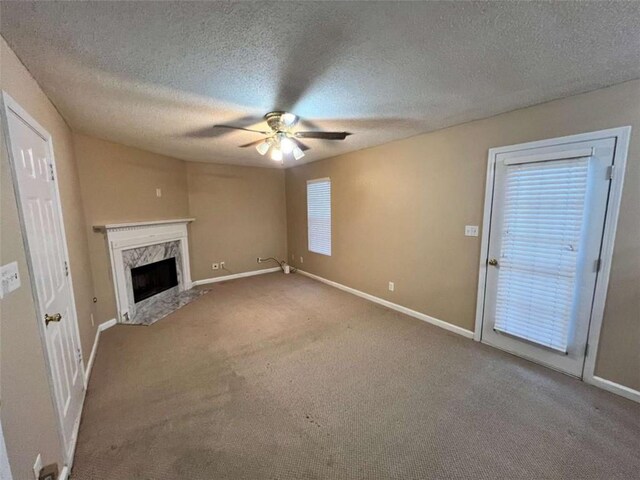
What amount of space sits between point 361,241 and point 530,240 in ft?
7.14

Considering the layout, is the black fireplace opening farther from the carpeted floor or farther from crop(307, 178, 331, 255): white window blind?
crop(307, 178, 331, 255): white window blind

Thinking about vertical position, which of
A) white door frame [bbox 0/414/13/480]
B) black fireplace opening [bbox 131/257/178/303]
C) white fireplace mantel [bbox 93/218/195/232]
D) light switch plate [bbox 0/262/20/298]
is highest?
white fireplace mantel [bbox 93/218/195/232]

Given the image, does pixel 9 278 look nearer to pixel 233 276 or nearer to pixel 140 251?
pixel 140 251

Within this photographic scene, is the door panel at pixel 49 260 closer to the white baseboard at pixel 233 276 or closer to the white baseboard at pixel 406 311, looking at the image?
the white baseboard at pixel 233 276

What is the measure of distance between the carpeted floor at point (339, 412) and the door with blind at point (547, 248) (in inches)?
11.8

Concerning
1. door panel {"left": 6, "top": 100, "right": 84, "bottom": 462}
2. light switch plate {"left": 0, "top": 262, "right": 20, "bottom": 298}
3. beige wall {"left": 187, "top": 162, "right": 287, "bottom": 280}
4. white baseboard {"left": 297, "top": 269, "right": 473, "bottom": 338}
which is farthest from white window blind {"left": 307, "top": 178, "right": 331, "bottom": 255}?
light switch plate {"left": 0, "top": 262, "right": 20, "bottom": 298}

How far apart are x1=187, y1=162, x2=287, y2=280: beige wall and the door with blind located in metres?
4.27

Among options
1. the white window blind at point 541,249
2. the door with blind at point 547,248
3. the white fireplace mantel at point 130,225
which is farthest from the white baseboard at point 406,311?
the white fireplace mantel at point 130,225

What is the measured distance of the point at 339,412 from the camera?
1.94m

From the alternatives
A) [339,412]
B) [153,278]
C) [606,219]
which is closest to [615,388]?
[606,219]

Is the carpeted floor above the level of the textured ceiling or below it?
below

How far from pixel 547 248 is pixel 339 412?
89.6 inches

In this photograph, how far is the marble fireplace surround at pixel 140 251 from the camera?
341 cm

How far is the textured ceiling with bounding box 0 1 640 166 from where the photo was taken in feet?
3.87
